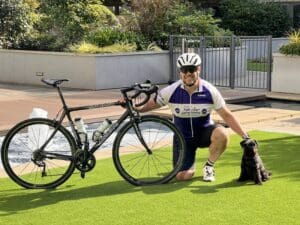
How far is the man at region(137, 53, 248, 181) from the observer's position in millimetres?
6277

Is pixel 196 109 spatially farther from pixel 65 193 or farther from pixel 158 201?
pixel 65 193

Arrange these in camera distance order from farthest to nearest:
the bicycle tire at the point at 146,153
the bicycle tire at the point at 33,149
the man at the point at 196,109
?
the man at the point at 196,109, the bicycle tire at the point at 146,153, the bicycle tire at the point at 33,149

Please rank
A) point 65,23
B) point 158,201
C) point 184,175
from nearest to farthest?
1. point 158,201
2. point 184,175
3. point 65,23

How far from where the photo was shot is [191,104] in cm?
636

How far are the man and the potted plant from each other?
29.1 ft

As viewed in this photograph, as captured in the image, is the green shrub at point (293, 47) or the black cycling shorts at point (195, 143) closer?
the black cycling shorts at point (195, 143)

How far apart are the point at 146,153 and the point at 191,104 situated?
700mm

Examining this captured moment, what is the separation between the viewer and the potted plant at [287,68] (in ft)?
48.8

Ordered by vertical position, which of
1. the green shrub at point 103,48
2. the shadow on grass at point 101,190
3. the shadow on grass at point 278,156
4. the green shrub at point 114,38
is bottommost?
the shadow on grass at point 278,156

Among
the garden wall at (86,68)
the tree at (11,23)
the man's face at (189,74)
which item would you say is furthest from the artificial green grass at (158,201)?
the tree at (11,23)

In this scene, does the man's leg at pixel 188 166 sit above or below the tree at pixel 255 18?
below

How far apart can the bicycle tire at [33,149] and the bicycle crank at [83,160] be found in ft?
0.17

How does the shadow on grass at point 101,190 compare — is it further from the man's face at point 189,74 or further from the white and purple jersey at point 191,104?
the man's face at point 189,74

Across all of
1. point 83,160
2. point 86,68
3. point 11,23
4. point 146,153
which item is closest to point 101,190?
point 83,160
